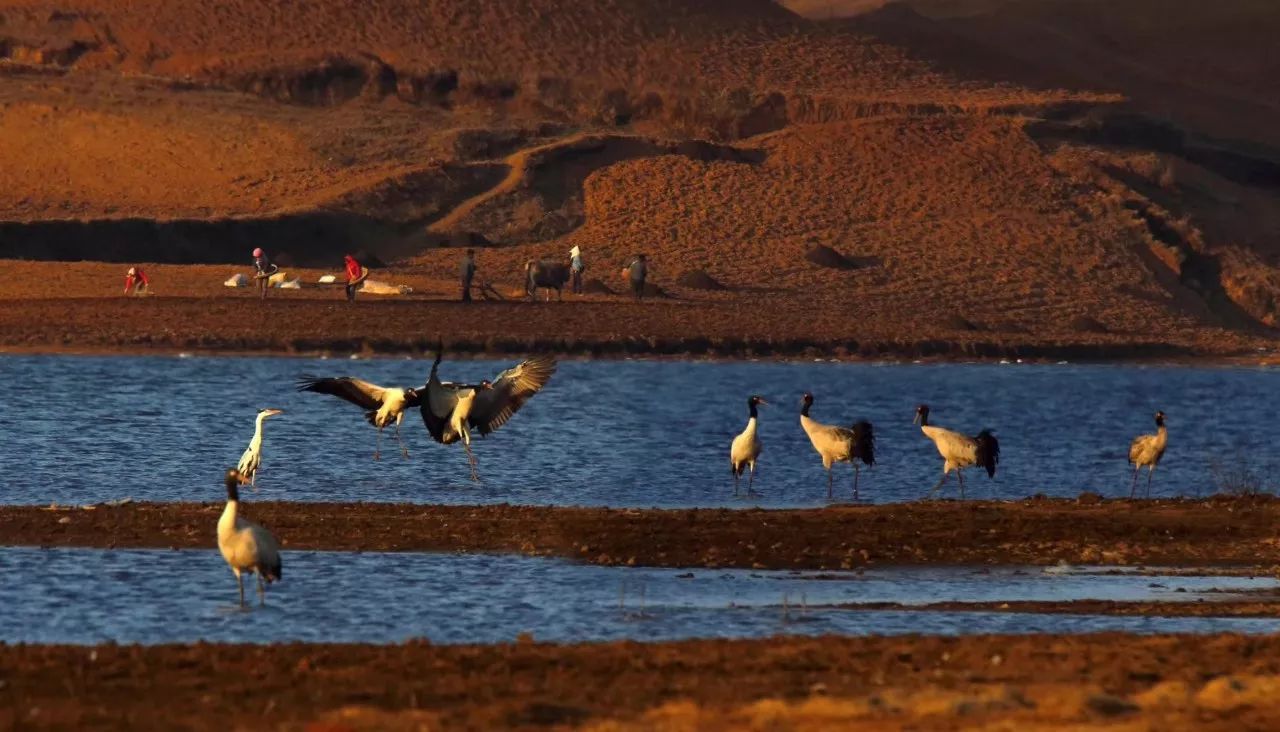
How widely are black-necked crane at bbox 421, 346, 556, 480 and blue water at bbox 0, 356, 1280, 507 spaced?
95 cm

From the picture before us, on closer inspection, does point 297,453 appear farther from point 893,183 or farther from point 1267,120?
point 1267,120

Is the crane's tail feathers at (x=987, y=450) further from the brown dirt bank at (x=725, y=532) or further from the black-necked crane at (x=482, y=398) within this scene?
the black-necked crane at (x=482, y=398)

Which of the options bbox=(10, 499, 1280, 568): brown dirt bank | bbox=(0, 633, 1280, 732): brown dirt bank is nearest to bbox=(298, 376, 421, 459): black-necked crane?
bbox=(10, 499, 1280, 568): brown dirt bank

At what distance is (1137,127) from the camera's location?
92.5m

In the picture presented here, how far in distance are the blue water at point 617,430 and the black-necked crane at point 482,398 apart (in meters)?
0.95

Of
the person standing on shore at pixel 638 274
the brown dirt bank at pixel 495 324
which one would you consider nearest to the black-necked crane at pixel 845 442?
the brown dirt bank at pixel 495 324

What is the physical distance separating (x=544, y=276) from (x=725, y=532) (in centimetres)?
3790

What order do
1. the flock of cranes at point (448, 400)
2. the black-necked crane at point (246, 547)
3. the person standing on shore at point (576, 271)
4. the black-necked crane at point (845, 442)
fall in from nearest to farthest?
1. the black-necked crane at point (246, 547)
2. the flock of cranes at point (448, 400)
3. the black-necked crane at point (845, 442)
4. the person standing on shore at point (576, 271)

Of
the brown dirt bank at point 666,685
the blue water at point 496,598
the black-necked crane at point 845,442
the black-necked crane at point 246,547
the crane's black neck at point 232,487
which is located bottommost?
the black-necked crane at point 845,442

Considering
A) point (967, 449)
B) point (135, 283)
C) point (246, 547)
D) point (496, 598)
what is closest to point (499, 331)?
point (135, 283)

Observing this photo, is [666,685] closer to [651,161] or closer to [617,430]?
[617,430]

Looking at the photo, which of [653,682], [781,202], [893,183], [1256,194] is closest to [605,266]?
[781,202]

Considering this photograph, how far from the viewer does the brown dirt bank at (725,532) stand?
810 inches

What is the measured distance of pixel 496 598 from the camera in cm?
1794
